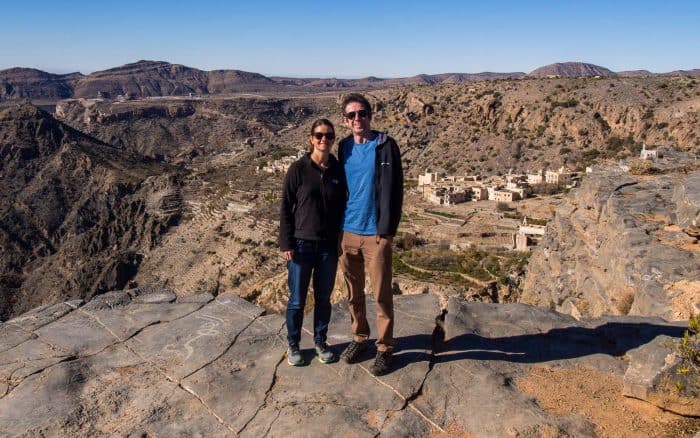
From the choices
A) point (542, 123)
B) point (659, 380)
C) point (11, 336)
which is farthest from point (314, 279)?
point (542, 123)

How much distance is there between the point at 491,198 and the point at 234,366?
33392 mm

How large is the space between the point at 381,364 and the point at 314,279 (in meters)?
0.85

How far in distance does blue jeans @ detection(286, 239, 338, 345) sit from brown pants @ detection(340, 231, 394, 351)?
0.42 ft

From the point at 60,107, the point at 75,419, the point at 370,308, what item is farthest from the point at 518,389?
the point at 60,107

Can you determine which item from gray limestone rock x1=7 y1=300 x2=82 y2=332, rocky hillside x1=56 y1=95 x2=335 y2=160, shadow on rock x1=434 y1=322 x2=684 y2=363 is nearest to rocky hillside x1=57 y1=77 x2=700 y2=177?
rocky hillside x1=56 y1=95 x2=335 y2=160

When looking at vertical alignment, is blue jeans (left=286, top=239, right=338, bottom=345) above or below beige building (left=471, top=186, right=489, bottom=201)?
above

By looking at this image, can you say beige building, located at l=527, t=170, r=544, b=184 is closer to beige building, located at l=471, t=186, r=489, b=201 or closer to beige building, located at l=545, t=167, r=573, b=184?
beige building, located at l=545, t=167, r=573, b=184

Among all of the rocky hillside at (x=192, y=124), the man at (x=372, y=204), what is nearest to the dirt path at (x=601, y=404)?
the man at (x=372, y=204)

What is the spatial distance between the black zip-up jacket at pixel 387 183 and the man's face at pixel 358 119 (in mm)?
134

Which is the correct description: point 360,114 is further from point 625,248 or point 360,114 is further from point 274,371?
point 625,248

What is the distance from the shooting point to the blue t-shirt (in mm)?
4039

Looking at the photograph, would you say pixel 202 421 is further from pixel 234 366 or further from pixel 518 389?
pixel 518 389

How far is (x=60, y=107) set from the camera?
114438mm

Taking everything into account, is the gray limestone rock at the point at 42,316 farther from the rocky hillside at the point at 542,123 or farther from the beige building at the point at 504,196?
the rocky hillside at the point at 542,123
